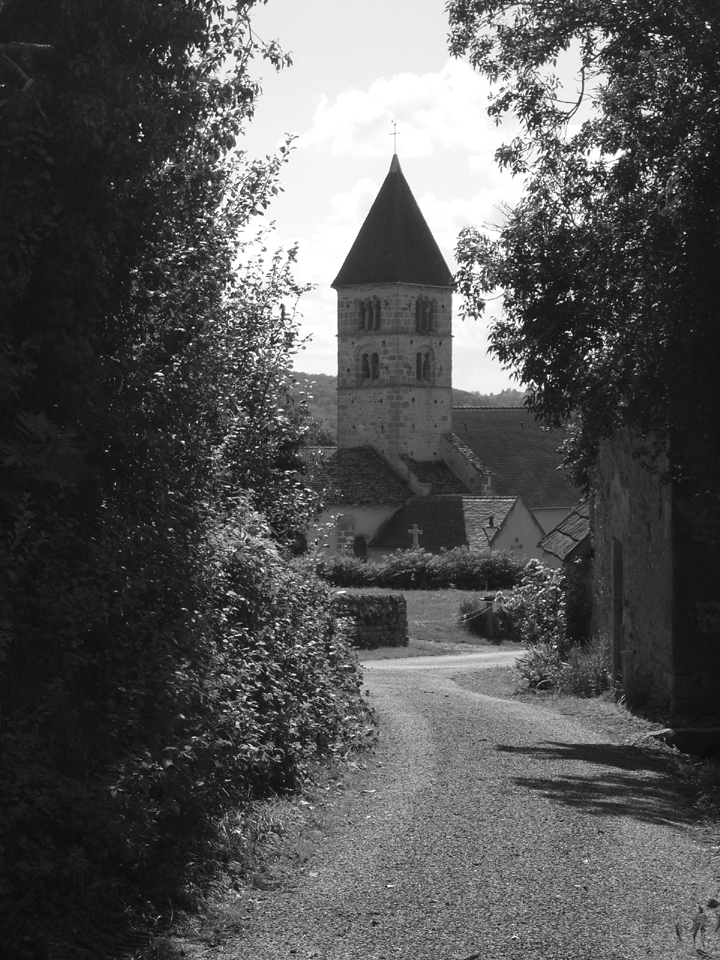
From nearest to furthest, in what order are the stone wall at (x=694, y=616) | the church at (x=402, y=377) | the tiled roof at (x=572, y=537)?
the stone wall at (x=694, y=616), the tiled roof at (x=572, y=537), the church at (x=402, y=377)

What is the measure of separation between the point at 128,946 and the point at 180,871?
846 mm

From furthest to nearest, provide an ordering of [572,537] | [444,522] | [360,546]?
[360,546], [444,522], [572,537]

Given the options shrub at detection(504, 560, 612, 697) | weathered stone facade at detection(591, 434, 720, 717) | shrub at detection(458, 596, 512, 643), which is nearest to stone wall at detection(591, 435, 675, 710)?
weathered stone facade at detection(591, 434, 720, 717)

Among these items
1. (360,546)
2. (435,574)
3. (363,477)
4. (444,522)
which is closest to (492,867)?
(435,574)

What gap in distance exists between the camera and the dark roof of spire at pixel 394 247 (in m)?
61.1

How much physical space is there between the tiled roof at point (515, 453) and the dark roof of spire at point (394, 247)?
30.6ft

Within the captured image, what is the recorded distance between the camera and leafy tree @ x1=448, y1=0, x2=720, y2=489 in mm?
10312

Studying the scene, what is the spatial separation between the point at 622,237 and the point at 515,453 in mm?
54443

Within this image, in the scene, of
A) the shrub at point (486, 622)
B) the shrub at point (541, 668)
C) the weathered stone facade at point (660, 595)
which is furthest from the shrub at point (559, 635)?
the shrub at point (486, 622)

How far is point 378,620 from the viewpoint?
30156 mm

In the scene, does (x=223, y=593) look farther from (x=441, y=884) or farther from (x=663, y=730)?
(x=663, y=730)

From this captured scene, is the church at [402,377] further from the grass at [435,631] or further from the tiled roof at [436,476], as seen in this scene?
the grass at [435,631]

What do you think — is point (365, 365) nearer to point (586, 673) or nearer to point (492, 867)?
point (586, 673)

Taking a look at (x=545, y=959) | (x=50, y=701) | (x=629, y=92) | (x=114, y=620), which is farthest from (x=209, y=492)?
(x=629, y=92)
